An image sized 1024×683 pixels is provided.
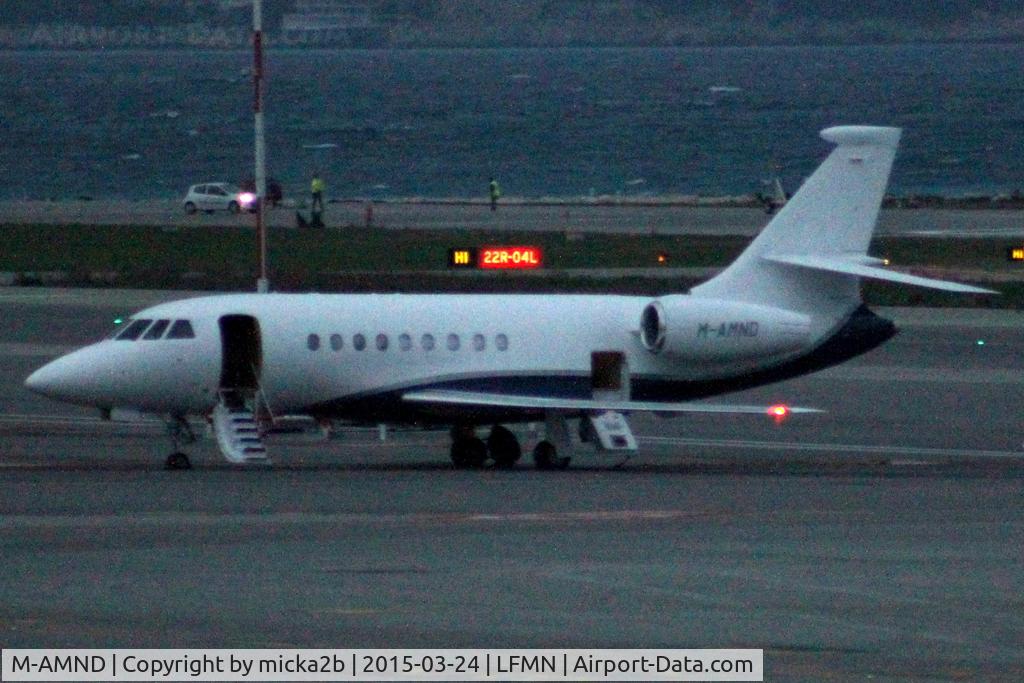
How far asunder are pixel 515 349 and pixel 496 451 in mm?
1569

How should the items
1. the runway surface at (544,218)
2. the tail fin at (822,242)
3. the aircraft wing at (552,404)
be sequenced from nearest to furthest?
the aircraft wing at (552,404), the tail fin at (822,242), the runway surface at (544,218)

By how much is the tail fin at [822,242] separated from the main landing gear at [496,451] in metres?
3.81

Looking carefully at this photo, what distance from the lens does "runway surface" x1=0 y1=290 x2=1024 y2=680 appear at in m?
14.9

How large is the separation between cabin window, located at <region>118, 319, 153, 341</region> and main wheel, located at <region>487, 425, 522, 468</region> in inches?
214

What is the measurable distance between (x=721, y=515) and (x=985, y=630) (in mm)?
7649

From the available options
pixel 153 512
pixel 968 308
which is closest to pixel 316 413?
pixel 153 512

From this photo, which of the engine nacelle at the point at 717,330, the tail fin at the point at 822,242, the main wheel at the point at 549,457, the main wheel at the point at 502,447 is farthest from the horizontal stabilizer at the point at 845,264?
the main wheel at the point at 502,447

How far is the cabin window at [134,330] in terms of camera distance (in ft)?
93.3

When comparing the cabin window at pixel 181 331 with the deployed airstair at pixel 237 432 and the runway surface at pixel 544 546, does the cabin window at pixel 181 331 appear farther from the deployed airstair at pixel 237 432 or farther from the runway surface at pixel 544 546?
the runway surface at pixel 544 546

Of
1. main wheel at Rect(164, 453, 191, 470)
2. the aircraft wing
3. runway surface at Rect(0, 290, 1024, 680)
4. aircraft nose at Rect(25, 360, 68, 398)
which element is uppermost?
aircraft nose at Rect(25, 360, 68, 398)

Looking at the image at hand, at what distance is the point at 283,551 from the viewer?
1920cm

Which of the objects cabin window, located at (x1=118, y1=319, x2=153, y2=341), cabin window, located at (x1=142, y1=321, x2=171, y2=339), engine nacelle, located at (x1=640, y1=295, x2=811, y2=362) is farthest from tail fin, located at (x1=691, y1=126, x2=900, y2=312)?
cabin window, located at (x1=118, y1=319, x2=153, y2=341)

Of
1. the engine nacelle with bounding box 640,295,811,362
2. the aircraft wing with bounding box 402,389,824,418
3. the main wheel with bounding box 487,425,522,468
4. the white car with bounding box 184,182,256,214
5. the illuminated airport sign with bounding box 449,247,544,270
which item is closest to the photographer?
the aircraft wing with bounding box 402,389,824,418

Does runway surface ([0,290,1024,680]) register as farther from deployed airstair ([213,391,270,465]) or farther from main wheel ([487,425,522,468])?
deployed airstair ([213,391,270,465])
